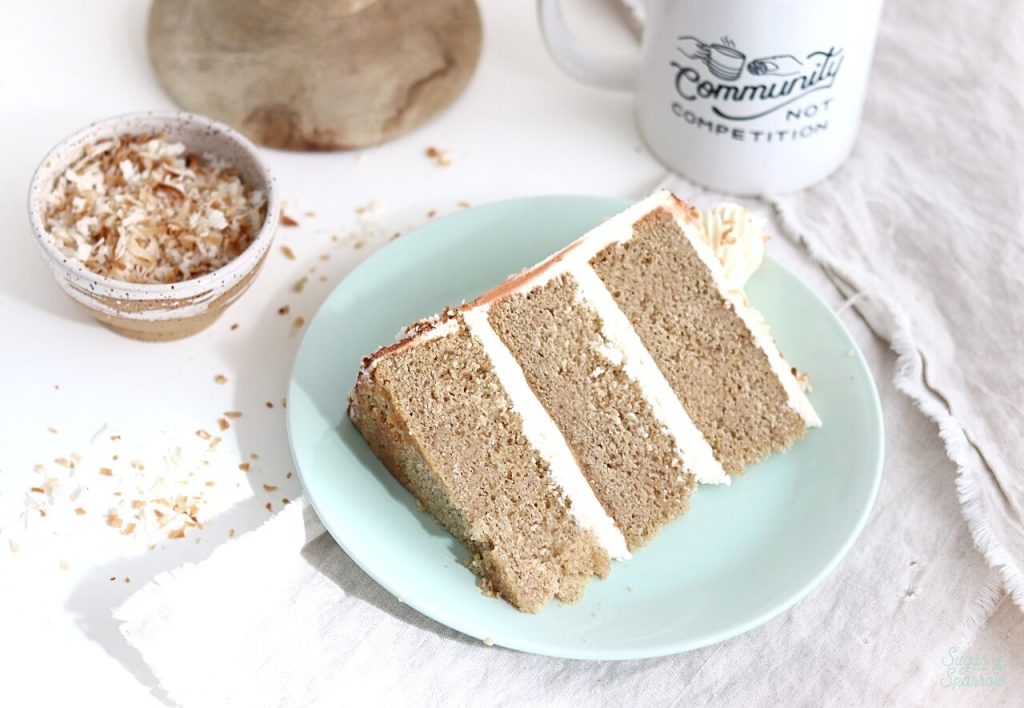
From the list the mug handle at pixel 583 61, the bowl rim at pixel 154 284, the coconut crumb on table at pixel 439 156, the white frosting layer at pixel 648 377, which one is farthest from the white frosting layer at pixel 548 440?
the mug handle at pixel 583 61

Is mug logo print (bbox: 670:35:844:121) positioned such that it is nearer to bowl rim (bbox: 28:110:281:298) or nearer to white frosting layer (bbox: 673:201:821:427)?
white frosting layer (bbox: 673:201:821:427)

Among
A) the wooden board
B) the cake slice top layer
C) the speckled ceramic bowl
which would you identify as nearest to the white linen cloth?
the cake slice top layer

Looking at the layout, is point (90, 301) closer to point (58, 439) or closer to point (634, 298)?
point (58, 439)

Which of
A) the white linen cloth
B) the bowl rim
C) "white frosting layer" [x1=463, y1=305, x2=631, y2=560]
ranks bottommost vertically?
the white linen cloth

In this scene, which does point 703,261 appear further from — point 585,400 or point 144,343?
point 144,343

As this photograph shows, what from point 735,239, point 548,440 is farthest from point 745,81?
point 548,440

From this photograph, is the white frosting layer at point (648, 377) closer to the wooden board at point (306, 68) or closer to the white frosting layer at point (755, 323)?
the white frosting layer at point (755, 323)

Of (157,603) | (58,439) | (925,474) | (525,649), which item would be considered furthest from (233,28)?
(925,474)
